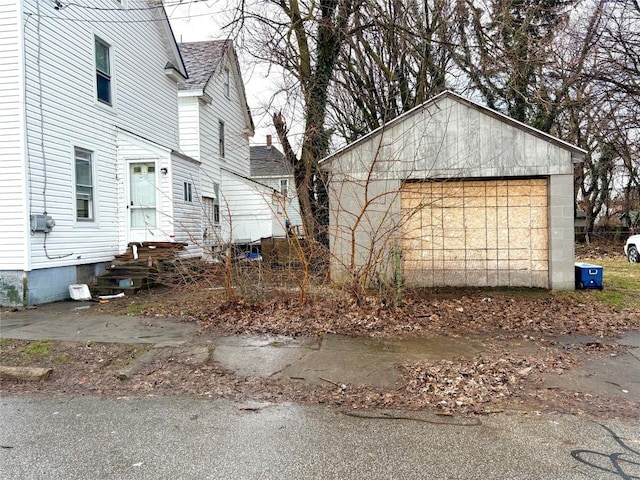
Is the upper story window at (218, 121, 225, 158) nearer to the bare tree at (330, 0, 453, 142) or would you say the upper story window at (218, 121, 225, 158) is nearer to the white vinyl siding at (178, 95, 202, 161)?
the white vinyl siding at (178, 95, 202, 161)

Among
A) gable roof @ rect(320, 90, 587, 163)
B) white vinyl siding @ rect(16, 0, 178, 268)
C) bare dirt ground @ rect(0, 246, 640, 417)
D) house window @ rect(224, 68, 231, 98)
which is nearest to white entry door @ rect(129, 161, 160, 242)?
white vinyl siding @ rect(16, 0, 178, 268)

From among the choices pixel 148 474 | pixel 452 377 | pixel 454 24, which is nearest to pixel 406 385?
pixel 452 377

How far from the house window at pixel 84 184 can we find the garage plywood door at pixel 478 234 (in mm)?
7620

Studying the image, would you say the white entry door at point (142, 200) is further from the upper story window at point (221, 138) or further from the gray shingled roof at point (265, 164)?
the gray shingled roof at point (265, 164)

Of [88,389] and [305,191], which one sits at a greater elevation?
[305,191]

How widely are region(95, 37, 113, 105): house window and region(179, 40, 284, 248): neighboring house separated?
15.3 feet

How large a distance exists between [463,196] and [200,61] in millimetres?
13958

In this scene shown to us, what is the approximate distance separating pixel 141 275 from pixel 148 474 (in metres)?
8.65

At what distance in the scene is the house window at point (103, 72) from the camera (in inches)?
463

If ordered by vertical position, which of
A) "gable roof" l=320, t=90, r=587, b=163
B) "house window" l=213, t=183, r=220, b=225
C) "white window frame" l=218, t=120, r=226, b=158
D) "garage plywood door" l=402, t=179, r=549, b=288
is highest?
"white window frame" l=218, t=120, r=226, b=158

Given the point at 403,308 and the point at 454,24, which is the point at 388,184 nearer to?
the point at 403,308

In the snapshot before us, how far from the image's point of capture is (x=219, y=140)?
64.5 ft

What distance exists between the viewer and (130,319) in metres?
7.89

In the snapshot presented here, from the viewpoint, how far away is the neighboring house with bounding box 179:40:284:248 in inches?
680
